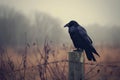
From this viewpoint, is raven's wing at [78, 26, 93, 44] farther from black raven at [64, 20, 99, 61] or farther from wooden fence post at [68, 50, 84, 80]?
wooden fence post at [68, 50, 84, 80]

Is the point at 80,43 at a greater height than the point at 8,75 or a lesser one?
greater

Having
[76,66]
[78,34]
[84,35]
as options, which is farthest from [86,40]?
[76,66]

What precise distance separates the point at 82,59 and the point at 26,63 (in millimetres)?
1817

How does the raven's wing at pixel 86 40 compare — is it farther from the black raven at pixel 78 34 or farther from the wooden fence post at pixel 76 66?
the wooden fence post at pixel 76 66

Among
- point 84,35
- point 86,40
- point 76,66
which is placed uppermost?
point 84,35

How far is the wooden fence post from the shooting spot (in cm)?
330

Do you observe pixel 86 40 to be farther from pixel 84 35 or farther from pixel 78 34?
pixel 78 34

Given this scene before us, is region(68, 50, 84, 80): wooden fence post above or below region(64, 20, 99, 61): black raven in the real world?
below

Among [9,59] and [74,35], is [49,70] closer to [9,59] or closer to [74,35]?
[9,59]

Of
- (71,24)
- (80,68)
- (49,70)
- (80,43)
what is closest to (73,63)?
(80,68)

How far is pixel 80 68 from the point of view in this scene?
3.30 metres

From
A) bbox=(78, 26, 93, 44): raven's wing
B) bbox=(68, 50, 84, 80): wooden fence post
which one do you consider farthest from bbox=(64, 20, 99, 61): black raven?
bbox=(68, 50, 84, 80): wooden fence post

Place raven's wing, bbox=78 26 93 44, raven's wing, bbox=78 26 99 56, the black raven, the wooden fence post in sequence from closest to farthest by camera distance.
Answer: the wooden fence post < raven's wing, bbox=78 26 99 56 < raven's wing, bbox=78 26 93 44 < the black raven

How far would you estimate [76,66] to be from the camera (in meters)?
3.30
